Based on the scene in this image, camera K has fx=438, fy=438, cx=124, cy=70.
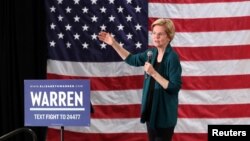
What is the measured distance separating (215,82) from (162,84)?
3.64ft

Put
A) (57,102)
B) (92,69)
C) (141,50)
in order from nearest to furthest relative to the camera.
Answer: (57,102)
(141,50)
(92,69)

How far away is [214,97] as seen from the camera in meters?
4.75

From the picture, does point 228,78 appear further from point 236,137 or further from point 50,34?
point 236,137

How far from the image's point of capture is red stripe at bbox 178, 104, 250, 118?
4711 mm

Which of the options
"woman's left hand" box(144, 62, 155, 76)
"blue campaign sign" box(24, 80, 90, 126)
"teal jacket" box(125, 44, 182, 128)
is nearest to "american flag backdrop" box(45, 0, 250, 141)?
"teal jacket" box(125, 44, 182, 128)

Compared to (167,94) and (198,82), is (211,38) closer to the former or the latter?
(198,82)

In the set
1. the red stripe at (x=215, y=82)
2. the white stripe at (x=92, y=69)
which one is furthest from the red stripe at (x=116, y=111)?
the red stripe at (x=215, y=82)

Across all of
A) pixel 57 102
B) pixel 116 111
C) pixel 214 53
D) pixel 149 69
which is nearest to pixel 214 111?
pixel 214 53

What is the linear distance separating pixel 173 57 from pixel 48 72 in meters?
1.78

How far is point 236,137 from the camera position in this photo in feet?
6.28

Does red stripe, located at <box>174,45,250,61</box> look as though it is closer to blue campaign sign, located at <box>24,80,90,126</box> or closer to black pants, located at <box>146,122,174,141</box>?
black pants, located at <box>146,122,174,141</box>

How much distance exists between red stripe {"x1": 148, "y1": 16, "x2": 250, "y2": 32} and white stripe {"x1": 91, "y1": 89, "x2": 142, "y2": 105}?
0.87 metres

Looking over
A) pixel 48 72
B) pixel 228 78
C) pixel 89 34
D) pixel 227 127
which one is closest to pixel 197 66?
pixel 228 78

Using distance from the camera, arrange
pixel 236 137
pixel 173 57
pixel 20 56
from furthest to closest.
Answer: pixel 20 56 → pixel 173 57 → pixel 236 137
